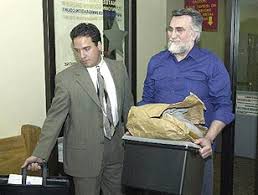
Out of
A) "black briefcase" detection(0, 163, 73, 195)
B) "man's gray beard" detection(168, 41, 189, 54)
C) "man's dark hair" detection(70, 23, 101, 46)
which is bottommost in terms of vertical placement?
"black briefcase" detection(0, 163, 73, 195)

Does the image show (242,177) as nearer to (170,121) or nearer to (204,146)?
(204,146)

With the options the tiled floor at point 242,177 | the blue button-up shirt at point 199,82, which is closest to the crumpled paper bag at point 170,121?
the blue button-up shirt at point 199,82

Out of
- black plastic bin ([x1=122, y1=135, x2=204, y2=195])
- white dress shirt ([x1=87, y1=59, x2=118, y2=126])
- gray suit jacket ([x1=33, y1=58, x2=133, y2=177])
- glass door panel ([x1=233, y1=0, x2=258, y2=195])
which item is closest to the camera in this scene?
black plastic bin ([x1=122, y1=135, x2=204, y2=195])

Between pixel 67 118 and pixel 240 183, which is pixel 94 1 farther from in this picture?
pixel 240 183

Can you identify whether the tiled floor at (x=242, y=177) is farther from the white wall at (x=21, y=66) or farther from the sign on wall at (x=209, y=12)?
the white wall at (x=21, y=66)

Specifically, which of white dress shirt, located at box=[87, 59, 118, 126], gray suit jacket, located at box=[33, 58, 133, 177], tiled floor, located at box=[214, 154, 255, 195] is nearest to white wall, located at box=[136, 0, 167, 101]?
tiled floor, located at box=[214, 154, 255, 195]

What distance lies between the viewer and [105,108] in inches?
91.7

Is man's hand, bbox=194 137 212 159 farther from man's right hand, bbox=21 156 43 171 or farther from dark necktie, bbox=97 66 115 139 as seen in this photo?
man's right hand, bbox=21 156 43 171

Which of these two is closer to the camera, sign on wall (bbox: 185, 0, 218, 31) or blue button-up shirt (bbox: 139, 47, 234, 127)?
blue button-up shirt (bbox: 139, 47, 234, 127)

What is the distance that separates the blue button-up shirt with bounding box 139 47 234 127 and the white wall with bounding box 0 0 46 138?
35.8 inches

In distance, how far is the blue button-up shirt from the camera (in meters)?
2.14

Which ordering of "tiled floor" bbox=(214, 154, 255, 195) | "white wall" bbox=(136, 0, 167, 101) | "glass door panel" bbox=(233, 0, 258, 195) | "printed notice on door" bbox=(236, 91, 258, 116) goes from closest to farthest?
"glass door panel" bbox=(233, 0, 258, 195)
"printed notice on door" bbox=(236, 91, 258, 116)
"tiled floor" bbox=(214, 154, 255, 195)
"white wall" bbox=(136, 0, 167, 101)

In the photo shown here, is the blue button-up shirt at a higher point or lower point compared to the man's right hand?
higher

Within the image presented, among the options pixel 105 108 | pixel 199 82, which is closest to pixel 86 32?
pixel 105 108
